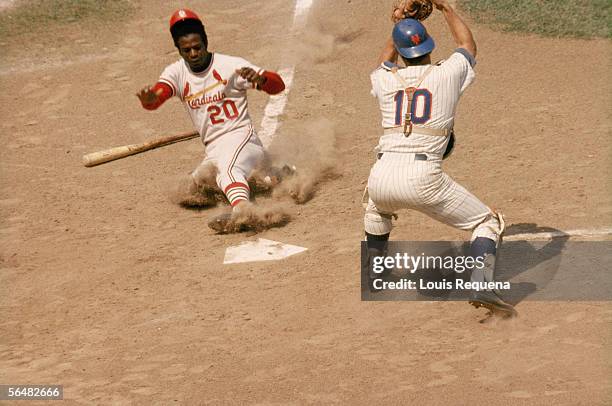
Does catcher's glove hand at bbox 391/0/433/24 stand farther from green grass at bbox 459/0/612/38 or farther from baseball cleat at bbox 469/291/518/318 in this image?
green grass at bbox 459/0/612/38

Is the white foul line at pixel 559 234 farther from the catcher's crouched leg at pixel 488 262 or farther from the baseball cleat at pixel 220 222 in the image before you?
the baseball cleat at pixel 220 222

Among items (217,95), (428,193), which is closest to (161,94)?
(217,95)

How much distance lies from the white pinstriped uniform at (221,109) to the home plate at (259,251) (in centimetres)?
77

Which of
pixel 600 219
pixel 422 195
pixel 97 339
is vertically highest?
pixel 422 195

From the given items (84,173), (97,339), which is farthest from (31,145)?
(97,339)

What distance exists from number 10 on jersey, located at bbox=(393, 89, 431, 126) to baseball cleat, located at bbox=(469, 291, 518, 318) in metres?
1.17

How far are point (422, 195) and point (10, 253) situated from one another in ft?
12.6

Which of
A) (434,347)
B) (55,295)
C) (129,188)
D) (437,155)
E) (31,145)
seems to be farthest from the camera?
(31,145)

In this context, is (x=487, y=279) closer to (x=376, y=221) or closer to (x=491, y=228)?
(x=491, y=228)

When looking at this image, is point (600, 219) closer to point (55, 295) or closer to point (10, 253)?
point (55, 295)

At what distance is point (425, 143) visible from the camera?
6094 mm

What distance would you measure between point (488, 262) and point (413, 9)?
2093 mm

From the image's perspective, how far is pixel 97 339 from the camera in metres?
6.37

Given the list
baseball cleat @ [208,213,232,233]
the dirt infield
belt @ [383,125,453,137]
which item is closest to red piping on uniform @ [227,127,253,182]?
baseball cleat @ [208,213,232,233]
